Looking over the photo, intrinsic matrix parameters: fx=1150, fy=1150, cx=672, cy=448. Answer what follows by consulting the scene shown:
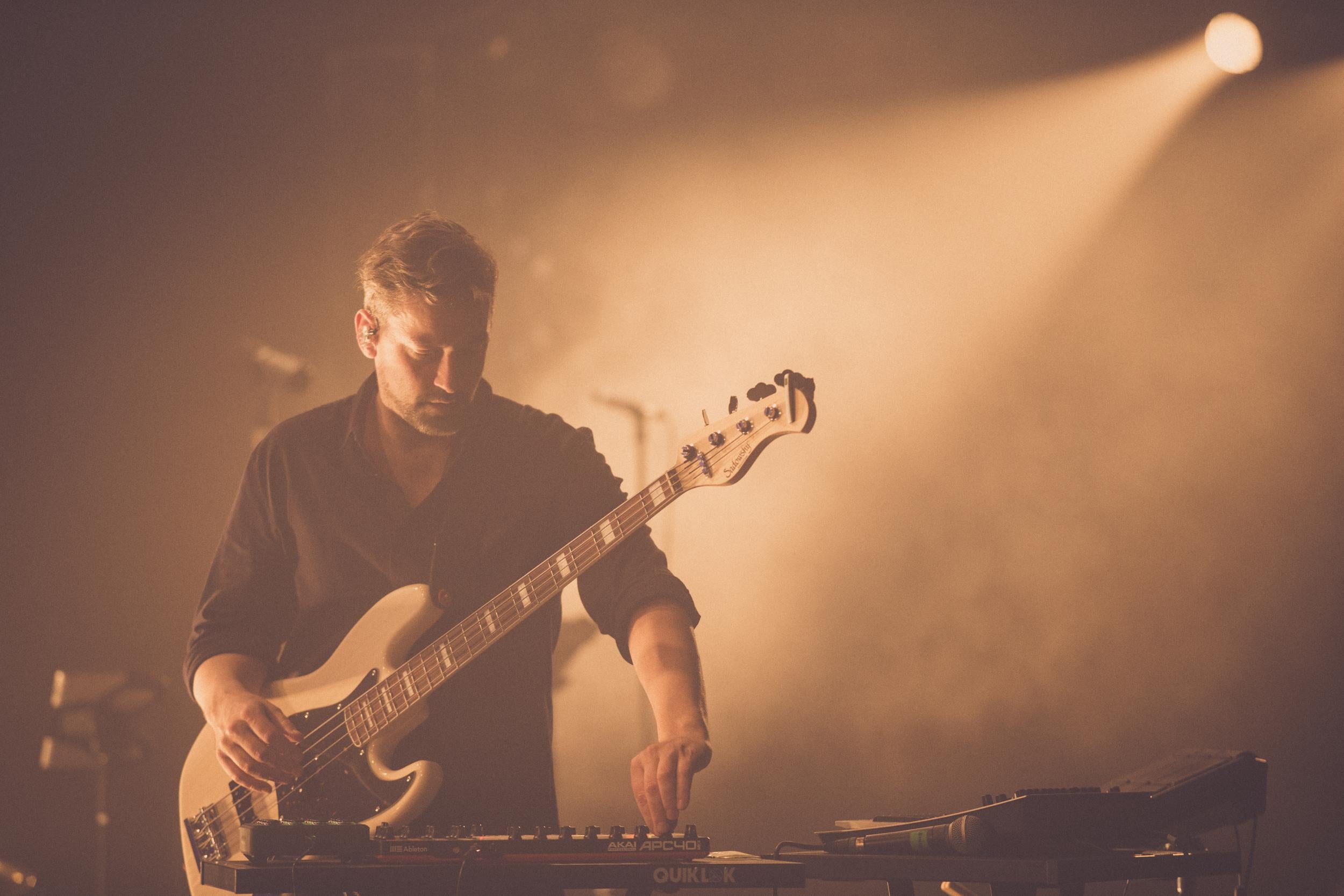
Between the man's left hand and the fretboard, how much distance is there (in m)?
0.44

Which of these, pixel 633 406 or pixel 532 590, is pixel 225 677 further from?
pixel 633 406

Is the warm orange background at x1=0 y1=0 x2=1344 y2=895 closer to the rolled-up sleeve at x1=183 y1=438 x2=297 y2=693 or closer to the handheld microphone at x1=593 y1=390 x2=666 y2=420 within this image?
the handheld microphone at x1=593 y1=390 x2=666 y2=420

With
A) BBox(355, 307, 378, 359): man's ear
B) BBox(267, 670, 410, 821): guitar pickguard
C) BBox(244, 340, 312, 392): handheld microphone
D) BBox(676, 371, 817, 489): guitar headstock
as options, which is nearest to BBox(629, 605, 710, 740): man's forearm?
BBox(676, 371, 817, 489): guitar headstock

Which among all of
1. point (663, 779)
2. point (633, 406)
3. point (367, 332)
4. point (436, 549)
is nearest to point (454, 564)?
point (436, 549)

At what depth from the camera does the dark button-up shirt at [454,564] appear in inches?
109

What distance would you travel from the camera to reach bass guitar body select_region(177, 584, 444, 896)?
8.09 ft

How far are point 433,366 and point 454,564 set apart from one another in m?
0.57

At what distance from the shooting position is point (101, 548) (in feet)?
13.2

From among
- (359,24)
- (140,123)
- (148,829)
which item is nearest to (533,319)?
(359,24)

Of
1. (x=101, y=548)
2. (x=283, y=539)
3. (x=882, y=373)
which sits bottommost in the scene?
(x=283, y=539)

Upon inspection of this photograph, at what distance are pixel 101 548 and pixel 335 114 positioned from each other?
1.76 meters

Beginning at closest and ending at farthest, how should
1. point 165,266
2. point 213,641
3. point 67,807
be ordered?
point 213,641
point 67,807
point 165,266

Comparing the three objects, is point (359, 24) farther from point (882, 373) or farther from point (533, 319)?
point (882, 373)

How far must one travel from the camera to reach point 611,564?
2.86 metres
